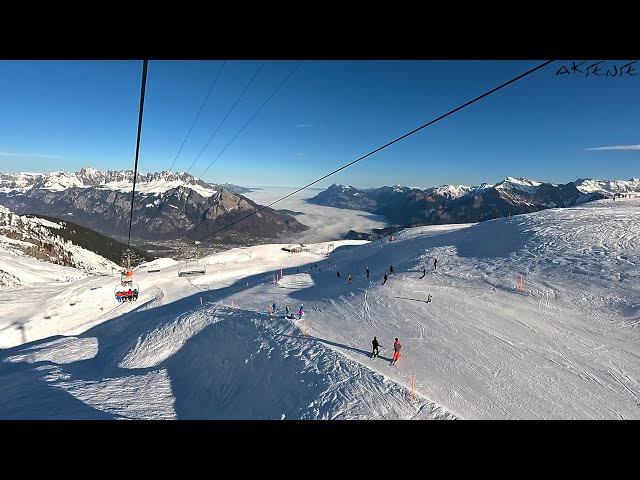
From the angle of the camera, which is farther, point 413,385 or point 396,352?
point 396,352

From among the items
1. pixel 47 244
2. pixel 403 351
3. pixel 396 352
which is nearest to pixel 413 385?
pixel 396 352

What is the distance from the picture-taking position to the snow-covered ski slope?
424 inches

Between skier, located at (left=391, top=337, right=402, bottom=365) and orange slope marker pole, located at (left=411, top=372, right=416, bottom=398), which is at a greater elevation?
skier, located at (left=391, top=337, right=402, bottom=365)

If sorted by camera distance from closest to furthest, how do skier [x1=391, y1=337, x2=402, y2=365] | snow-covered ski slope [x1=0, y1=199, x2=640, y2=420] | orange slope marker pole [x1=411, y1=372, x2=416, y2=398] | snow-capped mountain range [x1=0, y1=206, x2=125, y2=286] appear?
orange slope marker pole [x1=411, y1=372, x2=416, y2=398]
snow-covered ski slope [x1=0, y1=199, x2=640, y2=420]
skier [x1=391, y1=337, x2=402, y2=365]
snow-capped mountain range [x1=0, y1=206, x2=125, y2=286]

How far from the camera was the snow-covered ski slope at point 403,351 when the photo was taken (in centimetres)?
1078

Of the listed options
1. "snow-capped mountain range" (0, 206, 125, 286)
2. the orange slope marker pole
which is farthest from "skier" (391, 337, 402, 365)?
"snow-capped mountain range" (0, 206, 125, 286)

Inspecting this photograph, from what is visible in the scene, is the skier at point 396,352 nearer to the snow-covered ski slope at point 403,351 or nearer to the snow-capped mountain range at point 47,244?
the snow-covered ski slope at point 403,351

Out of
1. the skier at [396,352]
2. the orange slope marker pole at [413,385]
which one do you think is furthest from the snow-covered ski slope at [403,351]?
the skier at [396,352]

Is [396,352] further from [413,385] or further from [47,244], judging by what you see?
[47,244]

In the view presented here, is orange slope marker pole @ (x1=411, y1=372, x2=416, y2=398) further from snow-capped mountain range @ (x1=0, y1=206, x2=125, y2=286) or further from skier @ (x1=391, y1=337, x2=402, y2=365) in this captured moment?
snow-capped mountain range @ (x1=0, y1=206, x2=125, y2=286)

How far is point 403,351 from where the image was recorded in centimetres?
1425
